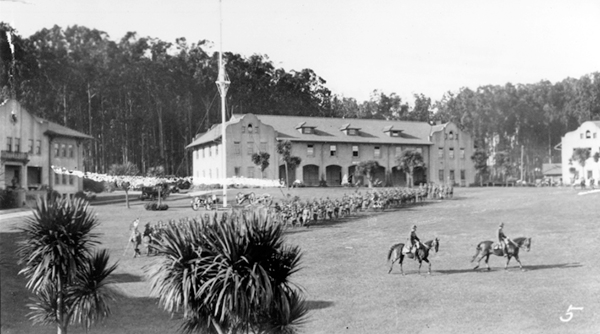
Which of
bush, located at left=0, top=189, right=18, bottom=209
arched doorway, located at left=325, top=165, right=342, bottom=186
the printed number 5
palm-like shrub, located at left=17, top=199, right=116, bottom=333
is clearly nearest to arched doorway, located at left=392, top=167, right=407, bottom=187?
arched doorway, located at left=325, top=165, right=342, bottom=186

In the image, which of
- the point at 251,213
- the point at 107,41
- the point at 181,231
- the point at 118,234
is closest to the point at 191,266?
the point at 181,231

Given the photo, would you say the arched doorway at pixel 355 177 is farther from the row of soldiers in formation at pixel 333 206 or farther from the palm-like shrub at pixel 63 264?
the palm-like shrub at pixel 63 264

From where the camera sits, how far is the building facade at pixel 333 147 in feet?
42.7

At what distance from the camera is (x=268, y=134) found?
45.2 feet

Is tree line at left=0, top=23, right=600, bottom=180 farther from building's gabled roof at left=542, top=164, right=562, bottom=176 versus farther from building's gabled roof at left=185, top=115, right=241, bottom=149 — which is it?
building's gabled roof at left=542, top=164, right=562, bottom=176

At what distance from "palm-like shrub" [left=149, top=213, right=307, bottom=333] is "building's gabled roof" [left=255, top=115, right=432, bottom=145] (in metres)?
4.16

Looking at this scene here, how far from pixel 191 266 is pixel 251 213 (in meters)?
1.33

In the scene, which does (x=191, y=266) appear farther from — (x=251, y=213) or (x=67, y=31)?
(x=67, y=31)

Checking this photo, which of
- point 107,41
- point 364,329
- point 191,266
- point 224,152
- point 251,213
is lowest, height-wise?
point 364,329

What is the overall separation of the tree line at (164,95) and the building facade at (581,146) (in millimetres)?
249

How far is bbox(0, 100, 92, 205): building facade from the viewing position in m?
11.6

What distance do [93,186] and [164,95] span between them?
2.52 metres

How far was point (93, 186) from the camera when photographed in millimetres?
12172

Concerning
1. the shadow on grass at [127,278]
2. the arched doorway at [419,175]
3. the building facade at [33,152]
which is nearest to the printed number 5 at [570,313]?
the arched doorway at [419,175]
